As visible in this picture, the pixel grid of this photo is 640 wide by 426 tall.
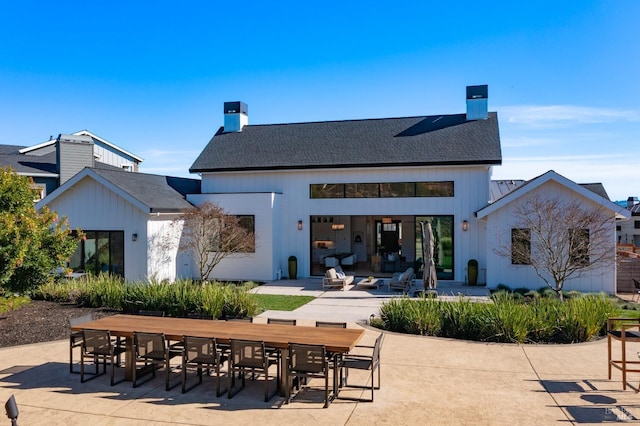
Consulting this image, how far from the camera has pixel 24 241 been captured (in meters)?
12.5

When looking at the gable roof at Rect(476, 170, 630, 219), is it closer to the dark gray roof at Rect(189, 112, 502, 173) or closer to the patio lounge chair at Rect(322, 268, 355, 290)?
the dark gray roof at Rect(189, 112, 502, 173)

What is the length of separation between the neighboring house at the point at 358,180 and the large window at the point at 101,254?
4.41 m

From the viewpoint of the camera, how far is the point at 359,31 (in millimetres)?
19688

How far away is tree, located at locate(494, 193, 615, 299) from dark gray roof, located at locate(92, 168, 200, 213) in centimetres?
1376

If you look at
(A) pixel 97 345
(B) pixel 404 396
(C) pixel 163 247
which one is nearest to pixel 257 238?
(C) pixel 163 247

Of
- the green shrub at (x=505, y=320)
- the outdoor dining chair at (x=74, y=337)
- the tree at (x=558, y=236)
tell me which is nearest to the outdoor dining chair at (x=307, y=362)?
the outdoor dining chair at (x=74, y=337)

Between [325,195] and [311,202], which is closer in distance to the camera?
[325,195]

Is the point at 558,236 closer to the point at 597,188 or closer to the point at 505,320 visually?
the point at 597,188

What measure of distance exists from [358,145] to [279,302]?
33.2ft

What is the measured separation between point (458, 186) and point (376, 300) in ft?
22.6

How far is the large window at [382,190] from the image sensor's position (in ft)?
70.9

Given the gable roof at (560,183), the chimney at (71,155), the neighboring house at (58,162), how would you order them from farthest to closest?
1. the neighboring house at (58,162)
2. the chimney at (71,155)
3. the gable roof at (560,183)

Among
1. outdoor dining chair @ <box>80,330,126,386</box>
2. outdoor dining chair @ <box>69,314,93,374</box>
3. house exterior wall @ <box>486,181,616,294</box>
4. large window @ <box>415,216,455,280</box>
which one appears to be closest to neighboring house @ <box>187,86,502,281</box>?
large window @ <box>415,216,455,280</box>

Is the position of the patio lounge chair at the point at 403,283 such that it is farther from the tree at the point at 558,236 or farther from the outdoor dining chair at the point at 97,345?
the outdoor dining chair at the point at 97,345
